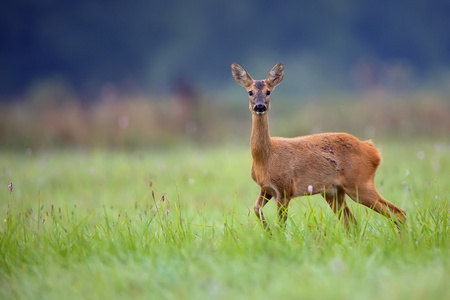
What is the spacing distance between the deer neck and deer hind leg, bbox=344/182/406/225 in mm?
824

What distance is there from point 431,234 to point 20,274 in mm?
2951

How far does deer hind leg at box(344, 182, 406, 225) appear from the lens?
4645 mm

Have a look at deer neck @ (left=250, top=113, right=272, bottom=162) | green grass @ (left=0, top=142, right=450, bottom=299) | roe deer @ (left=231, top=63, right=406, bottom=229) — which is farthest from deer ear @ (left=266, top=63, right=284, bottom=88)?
green grass @ (left=0, top=142, right=450, bottom=299)

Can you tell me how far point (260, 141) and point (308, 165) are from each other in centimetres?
50

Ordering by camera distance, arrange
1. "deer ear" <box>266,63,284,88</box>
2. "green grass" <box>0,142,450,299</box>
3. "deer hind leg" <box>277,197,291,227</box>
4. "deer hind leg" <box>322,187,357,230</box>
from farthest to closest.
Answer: "deer ear" <box>266,63,284,88</box>
"deer hind leg" <box>322,187,357,230</box>
"deer hind leg" <box>277,197,291,227</box>
"green grass" <box>0,142,450,299</box>

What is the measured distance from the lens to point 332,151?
4.94 meters

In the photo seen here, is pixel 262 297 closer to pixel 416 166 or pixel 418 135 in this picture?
pixel 416 166

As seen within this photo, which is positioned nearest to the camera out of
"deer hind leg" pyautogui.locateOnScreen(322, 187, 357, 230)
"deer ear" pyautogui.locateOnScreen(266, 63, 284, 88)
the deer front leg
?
the deer front leg

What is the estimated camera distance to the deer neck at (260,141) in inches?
187

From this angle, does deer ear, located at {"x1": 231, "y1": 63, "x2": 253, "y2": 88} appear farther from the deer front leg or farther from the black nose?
the deer front leg

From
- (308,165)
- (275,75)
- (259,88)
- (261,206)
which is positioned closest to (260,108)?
(259,88)

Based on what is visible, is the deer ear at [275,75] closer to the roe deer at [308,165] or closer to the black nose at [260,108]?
the roe deer at [308,165]

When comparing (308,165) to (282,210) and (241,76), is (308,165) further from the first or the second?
(241,76)

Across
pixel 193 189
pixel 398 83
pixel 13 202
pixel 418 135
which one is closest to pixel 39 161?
pixel 13 202
